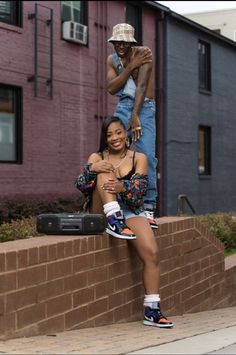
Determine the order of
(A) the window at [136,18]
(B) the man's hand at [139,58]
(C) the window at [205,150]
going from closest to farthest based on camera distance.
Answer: (B) the man's hand at [139,58] < (A) the window at [136,18] < (C) the window at [205,150]

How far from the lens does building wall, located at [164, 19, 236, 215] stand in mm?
17531

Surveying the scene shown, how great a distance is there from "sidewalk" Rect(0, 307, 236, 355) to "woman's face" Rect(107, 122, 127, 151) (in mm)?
1609

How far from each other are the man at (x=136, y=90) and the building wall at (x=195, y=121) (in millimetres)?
10845

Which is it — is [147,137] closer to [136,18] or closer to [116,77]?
[116,77]

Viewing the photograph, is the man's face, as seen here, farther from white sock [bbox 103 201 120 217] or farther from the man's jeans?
white sock [bbox 103 201 120 217]

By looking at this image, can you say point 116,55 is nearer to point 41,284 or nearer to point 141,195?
point 141,195

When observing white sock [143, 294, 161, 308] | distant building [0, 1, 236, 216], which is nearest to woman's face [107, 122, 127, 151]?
white sock [143, 294, 161, 308]

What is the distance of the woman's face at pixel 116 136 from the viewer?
5.74 meters

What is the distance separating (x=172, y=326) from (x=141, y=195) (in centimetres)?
118

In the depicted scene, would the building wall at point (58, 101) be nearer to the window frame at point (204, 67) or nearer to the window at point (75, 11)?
the window at point (75, 11)

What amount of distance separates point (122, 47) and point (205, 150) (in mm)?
13789

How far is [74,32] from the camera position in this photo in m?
13.6

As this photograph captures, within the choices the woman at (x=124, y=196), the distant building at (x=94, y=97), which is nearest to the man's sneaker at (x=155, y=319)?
the woman at (x=124, y=196)

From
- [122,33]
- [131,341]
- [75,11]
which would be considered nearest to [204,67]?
[75,11]
